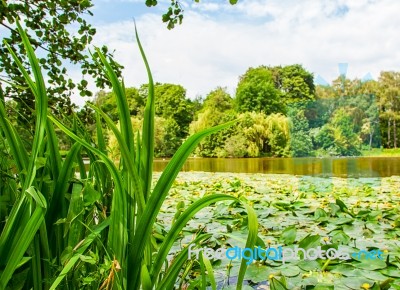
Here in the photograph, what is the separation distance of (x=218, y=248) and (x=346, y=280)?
1.34ft

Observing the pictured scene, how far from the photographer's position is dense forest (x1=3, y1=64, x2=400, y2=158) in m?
3.35

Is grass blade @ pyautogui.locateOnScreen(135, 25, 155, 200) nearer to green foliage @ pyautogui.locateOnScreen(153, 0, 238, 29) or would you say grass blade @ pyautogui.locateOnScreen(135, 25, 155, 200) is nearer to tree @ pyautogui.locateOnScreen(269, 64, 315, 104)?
green foliage @ pyautogui.locateOnScreen(153, 0, 238, 29)

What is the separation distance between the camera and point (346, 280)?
83 centimetres

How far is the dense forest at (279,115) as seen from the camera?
3352mm

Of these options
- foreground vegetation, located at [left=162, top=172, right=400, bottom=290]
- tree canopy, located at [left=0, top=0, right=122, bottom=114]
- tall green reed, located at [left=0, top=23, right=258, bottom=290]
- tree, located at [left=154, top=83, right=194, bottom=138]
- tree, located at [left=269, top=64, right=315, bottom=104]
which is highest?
tree, located at [left=269, top=64, right=315, bottom=104]

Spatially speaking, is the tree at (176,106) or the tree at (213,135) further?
the tree at (176,106)

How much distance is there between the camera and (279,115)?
39.9 feet

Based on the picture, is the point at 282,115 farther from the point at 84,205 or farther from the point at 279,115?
the point at 84,205

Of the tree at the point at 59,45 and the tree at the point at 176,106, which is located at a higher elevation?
the tree at the point at 176,106

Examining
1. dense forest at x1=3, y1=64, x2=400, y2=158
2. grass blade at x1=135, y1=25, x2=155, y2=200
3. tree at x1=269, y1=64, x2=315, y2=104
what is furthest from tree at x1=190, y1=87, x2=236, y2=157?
grass blade at x1=135, y1=25, x2=155, y2=200

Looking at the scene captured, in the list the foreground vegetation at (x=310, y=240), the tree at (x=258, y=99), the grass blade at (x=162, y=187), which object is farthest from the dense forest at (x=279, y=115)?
the foreground vegetation at (x=310, y=240)

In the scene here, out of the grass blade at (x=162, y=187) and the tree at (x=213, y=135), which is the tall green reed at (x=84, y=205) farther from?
the tree at (x=213, y=135)

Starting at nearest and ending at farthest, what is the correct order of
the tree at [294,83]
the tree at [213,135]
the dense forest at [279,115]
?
the dense forest at [279,115] → the tree at [213,135] → the tree at [294,83]

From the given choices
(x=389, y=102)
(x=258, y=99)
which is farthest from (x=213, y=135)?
(x=389, y=102)
